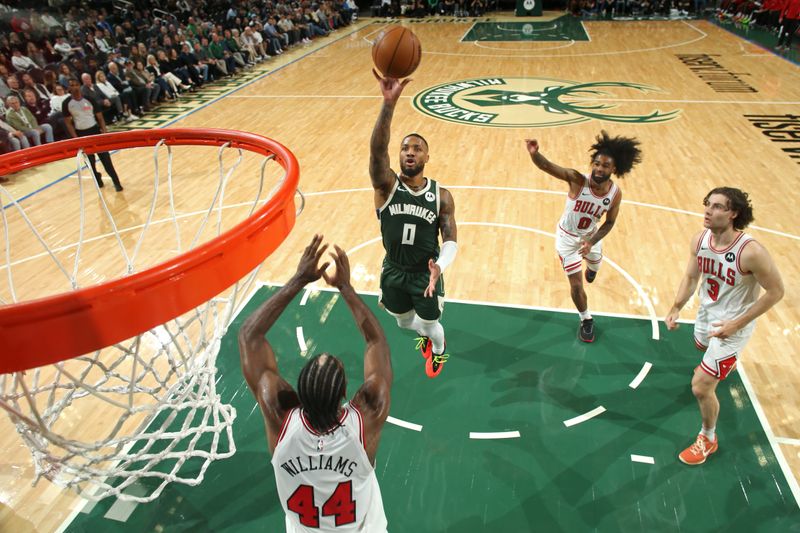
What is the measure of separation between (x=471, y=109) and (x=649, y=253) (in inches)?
256

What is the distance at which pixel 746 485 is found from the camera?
11.6 ft

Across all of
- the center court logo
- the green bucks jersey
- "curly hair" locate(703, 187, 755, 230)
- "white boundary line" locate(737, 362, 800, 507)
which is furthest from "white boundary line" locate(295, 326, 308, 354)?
the center court logo

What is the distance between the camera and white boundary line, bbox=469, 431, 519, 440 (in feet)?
13.0

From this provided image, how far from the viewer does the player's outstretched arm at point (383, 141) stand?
320 cm

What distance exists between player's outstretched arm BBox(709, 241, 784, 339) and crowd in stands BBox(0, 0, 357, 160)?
9.26 metres

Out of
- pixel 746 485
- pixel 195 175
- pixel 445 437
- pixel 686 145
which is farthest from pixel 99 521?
pixel 686 145

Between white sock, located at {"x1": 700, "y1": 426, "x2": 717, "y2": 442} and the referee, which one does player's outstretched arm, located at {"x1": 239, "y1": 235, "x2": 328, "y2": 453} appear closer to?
white sock, located at {"x1": 700, "y1": 426, "x2": 717, "y2": 442}

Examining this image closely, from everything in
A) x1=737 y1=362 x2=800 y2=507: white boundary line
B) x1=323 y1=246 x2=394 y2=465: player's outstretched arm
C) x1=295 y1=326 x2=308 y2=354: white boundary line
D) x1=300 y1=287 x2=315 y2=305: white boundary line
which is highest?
x1=323 y1=246 x2=394 y2=465: player's outstretched arm

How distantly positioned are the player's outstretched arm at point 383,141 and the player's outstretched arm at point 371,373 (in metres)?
1.23

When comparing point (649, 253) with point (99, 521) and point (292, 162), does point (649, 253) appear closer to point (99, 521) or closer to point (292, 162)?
point (292, 162)

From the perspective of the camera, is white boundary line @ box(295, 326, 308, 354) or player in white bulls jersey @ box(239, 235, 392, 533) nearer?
player in white bulls jersey @ box(239, 235, 392, 533)

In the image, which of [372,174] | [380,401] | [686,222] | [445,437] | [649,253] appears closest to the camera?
[380,401]

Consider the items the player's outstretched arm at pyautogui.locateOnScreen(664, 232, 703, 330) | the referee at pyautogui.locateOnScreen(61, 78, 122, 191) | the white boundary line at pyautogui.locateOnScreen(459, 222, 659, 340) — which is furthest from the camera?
the referee at pyautogui.locateOnScreen(61, 78, 122, 191)

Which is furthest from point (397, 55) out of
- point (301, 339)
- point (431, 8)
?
point (431, 8)
